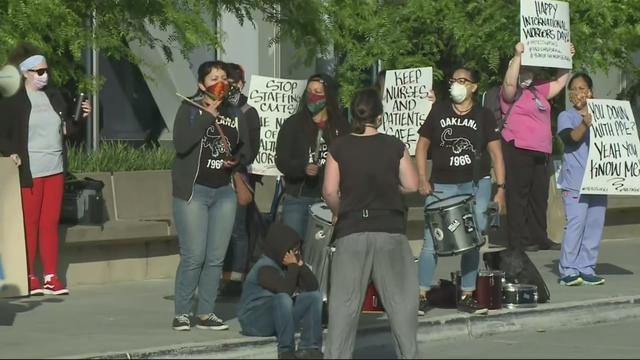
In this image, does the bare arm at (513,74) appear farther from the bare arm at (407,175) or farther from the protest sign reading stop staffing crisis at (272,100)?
the bare arm at (407,175)

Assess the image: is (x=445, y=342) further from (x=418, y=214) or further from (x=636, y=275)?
(x=418, y=214)

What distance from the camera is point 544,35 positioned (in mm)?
15164

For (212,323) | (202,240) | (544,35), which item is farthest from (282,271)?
(544,35)

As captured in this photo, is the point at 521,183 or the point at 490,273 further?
the point at 521,183

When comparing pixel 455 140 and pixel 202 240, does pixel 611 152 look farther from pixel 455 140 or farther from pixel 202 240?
pixel 202 240

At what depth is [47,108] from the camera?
13383 millimetres

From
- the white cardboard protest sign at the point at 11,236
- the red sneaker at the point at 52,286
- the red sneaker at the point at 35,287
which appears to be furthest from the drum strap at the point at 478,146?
the red sneaker at the point at 35,287

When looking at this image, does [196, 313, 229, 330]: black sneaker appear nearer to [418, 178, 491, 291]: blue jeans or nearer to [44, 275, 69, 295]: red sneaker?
[418, 178, 491, 291]: blue jeans

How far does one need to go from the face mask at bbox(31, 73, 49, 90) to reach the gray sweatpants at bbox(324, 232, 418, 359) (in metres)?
4.17

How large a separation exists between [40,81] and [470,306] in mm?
3973

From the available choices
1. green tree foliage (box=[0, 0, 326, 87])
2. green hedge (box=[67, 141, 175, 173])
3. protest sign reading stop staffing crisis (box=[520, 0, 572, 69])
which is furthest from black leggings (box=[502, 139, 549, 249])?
green hedge (box=[67, 141, 175, 173])

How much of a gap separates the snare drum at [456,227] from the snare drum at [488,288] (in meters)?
0.44

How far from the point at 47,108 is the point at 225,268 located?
79.6 inches

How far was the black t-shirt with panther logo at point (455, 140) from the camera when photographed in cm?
1214
